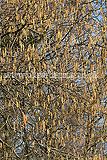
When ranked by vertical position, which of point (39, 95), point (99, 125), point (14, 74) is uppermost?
point (14, 74)

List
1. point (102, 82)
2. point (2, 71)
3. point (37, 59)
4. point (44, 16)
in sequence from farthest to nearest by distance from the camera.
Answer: point (102, 82), point (44, 16), point (37, 59), point (2, 71)

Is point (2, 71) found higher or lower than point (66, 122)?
higher

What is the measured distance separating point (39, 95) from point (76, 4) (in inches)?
62.4

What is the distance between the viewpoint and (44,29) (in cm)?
373

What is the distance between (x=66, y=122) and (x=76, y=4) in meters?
1.63

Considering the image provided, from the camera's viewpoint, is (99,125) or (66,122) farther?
(99,125)

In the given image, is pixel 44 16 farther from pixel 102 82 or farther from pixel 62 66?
pixel 102 82

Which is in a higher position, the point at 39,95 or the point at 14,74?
the point at 14,74

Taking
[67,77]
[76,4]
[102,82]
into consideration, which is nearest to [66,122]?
[67,77]

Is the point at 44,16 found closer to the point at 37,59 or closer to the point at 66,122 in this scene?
the point at 37,59

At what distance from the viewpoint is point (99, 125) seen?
4.27 m

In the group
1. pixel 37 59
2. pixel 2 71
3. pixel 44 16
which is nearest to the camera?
pixel 2 71

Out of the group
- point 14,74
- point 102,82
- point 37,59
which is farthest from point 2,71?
point 102,82

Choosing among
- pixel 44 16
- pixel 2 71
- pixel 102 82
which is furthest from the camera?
pixel 102 82
